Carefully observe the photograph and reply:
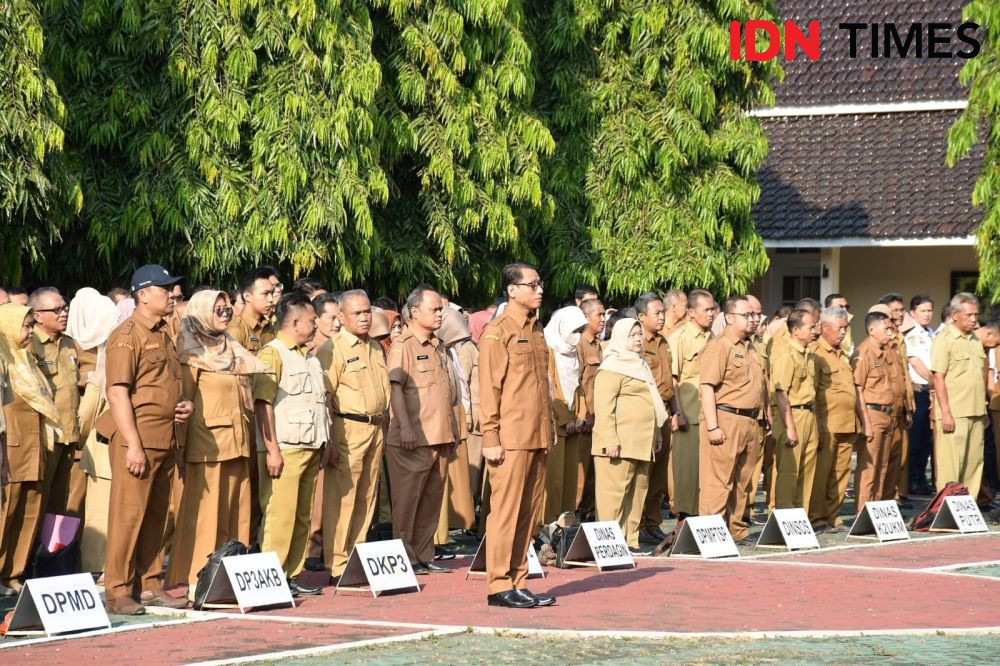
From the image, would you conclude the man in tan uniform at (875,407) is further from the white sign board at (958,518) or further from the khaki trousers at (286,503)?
the khaki trousers at (286,503)

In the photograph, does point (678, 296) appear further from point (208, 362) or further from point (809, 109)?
point (809, 109)

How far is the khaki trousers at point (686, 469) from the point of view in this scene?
1588 centimetres

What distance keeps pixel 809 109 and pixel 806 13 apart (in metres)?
2.41

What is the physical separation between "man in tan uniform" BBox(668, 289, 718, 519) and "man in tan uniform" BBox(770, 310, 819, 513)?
0.77m

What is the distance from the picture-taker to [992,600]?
1116cm

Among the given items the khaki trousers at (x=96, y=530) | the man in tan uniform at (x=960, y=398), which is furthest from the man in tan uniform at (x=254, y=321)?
the man in tan uniform at (x=960, y=398)

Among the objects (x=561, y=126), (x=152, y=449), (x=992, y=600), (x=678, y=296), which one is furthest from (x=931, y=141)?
(x=152, y=449)

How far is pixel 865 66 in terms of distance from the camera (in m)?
31.5

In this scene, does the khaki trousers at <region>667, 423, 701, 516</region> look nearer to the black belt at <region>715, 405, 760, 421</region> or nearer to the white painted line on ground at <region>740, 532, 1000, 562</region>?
the black belt at <region>715, 405, 760, 421</region>

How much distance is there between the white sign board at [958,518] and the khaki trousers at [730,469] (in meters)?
2.10

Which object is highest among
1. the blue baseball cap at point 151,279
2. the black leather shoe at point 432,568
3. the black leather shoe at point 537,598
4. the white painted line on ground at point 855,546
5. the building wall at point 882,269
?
the building wall at point 882,269

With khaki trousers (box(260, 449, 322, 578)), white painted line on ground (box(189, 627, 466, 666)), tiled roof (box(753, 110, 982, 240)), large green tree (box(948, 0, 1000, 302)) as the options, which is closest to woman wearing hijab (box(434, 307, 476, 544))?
khaki trousers (box(260, 449, 322, 578))

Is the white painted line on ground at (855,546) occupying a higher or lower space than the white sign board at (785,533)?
lower

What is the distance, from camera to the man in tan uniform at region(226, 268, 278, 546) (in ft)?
39.3
